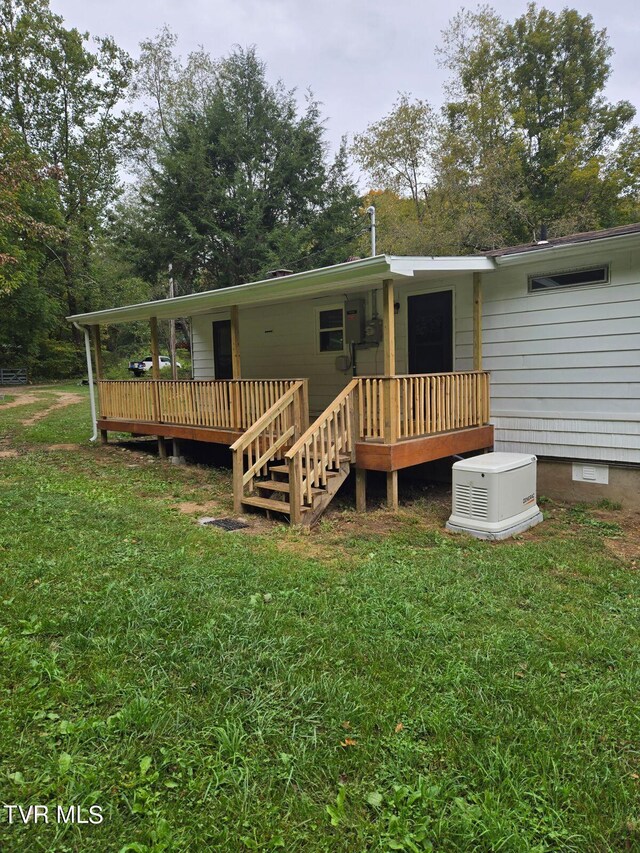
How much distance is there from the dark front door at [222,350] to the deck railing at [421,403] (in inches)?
224

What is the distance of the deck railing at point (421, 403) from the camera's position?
6051 millimetres

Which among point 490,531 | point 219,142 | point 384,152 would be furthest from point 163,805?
point 384,152

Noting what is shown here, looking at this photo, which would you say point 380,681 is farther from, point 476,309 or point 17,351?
point 17,351

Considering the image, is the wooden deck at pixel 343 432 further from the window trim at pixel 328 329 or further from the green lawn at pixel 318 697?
the window trim at pixel 328 329

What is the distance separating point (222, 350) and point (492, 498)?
25.0 feet

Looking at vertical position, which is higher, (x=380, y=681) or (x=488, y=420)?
(x=488, y=420)

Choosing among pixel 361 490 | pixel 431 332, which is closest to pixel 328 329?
pixel 431 332

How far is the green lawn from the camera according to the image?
6.22 feet

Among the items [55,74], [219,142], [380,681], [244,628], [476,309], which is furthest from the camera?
[55,74]

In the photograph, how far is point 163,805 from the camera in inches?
75.6

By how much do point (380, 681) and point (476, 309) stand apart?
5.50 metres

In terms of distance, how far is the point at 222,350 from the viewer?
1149 cm

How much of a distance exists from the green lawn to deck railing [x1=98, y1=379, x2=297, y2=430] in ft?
10.4

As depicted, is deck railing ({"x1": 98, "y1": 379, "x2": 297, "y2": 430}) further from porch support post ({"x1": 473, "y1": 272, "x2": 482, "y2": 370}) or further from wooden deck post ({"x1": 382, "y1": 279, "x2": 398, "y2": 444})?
porch support post ({"x1": 473, "y1": 272, "x2": 482, "y2": 370})
